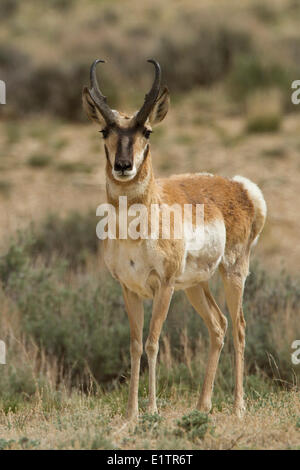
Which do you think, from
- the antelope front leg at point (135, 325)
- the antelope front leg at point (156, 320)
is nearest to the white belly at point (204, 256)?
the antelope front leg at point (156, 320)

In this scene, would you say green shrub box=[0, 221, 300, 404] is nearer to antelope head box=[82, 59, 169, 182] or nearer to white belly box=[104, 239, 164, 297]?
white belly box=[104, 239, 164, 297]

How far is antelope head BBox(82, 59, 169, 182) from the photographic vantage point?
5.17 m

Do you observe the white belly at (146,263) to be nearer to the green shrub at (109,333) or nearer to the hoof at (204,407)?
the hoof at (204,407)

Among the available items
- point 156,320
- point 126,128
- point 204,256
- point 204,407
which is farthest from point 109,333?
point 126,128

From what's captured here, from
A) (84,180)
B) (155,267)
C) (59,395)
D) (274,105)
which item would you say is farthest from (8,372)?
(274,105)

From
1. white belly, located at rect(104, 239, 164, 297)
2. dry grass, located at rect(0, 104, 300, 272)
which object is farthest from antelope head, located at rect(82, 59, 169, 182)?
dry grass, located at rect(0, 104, 300, 272)

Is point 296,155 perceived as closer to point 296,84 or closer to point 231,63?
point 296,84

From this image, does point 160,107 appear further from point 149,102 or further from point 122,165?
point 122,165

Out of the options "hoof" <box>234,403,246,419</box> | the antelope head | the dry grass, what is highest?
the dry grass

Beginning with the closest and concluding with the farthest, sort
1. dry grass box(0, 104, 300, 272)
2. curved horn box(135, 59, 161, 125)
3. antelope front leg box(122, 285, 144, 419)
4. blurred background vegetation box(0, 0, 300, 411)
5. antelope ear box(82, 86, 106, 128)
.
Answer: curved horn box(135, 59, 161, 125)
antelope ear box(82, 86, 106, 128)
antelope front leg box(122, 285, 144, 419)
blurred background vegetation box(0, 0, 300, 411)
dry grass box(0, 104, 300, 272)

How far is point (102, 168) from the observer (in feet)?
53.9

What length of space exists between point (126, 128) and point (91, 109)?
1.35 feet

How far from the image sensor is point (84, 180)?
15.5 meters

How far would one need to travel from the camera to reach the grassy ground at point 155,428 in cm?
480
